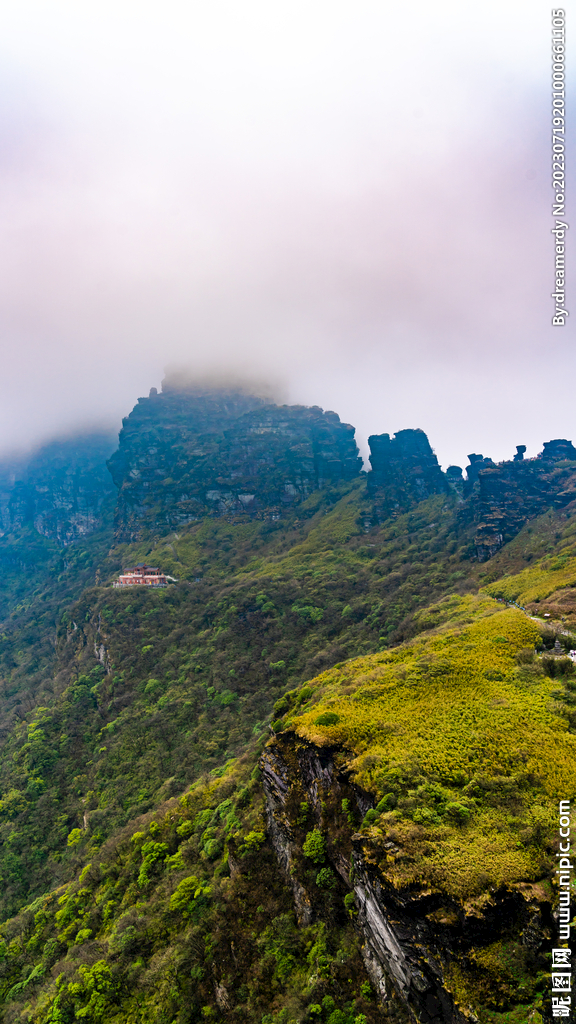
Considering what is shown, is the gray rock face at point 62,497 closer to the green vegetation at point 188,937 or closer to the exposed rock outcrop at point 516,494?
the exposed rock outcrop at point 516,494

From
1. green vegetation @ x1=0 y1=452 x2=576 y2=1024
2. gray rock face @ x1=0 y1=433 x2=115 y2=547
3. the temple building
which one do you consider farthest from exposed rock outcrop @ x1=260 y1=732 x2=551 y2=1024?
gray rock face @ x1=0 y1=433 x2=115 y2=547

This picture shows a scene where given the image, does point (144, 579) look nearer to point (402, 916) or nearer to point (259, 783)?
point (259, 783)

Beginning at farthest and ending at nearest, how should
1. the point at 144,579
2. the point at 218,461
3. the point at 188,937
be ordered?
the point at 218,461 → the point at 144,579 → the point at 188,937

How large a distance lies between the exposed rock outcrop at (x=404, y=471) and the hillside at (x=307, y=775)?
5646 mm

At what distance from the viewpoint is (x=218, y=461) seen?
461ft

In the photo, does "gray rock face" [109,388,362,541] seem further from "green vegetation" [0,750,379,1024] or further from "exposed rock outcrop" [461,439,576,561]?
"green vegetation" [0,750,379,1024]

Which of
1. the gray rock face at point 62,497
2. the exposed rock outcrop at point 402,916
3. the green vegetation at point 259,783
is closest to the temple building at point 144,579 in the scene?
the green vegetation at point 259,783

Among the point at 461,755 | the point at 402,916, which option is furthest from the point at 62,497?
the point at 402,916

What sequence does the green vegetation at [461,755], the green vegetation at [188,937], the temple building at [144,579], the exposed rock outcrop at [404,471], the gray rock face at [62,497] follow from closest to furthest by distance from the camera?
the green vegetation at [461,755]
the green vegetation at [188,937]
the temple building at [144,579]
the exposed rock outcrop at [404,471]
the gray rock face at [62,497]

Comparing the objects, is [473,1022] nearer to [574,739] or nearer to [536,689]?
[574,739]

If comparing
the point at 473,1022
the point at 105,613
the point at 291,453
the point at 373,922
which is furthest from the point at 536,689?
the point at 291,453

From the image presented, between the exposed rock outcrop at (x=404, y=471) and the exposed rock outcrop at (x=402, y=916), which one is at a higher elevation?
the exposed rock outcrop at (x=404, y=471)

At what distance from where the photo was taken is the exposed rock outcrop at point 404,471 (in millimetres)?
117875

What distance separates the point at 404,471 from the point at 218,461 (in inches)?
2255
